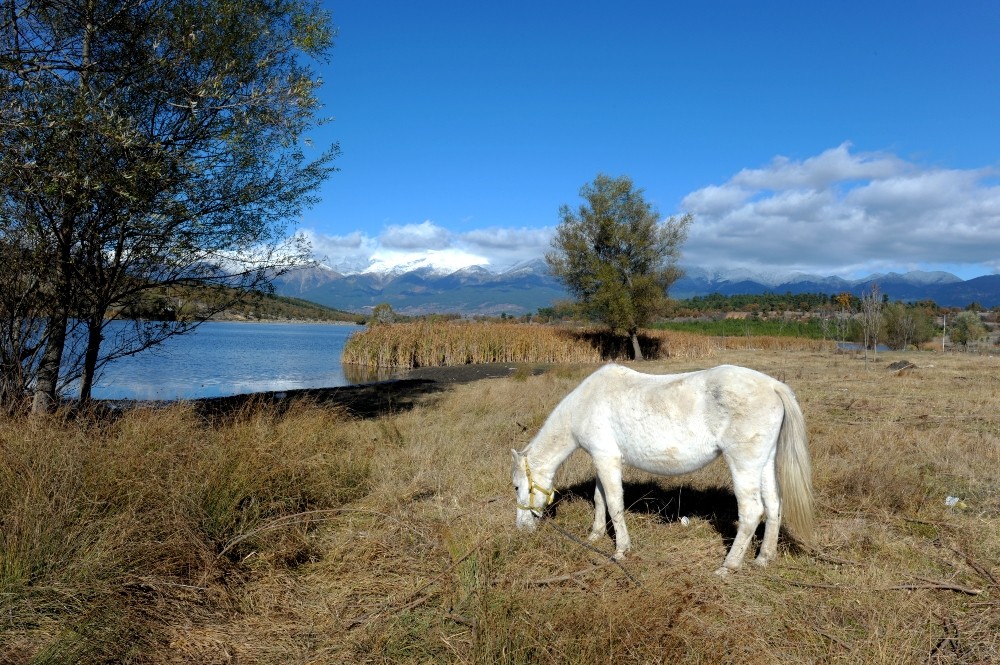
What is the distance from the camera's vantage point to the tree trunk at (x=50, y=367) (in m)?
7.13

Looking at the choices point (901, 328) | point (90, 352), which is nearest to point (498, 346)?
point (90, 352)

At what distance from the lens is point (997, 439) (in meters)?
9.11

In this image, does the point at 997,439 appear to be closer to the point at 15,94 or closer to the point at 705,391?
the point at 705,391

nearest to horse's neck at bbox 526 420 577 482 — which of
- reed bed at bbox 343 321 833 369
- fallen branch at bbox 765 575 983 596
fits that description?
fallen branch at bbox 765 575 983 596

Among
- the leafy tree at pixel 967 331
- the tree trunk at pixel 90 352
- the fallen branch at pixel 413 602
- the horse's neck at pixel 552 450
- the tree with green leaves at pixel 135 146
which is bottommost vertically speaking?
the leafy tree at pixel 967 331

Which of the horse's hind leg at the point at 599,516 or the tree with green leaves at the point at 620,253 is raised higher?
the tree with green leaves at the point at 620,253

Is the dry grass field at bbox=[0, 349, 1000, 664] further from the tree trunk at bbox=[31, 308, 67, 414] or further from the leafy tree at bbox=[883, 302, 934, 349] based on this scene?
the leafy tree at bbox=[883, 302, 934, 349]

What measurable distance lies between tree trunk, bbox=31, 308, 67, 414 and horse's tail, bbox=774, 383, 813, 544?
323 inches

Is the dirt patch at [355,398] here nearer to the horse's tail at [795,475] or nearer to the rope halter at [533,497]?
the rope halter at [533,497]

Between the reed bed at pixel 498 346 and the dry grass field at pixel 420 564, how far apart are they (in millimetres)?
24763

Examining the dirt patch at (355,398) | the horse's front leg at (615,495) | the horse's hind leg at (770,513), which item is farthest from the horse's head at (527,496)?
the dirt patch at (355,398)

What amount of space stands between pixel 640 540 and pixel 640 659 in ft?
7.68

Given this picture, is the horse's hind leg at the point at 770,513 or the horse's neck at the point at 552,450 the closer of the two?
the horse's hind leg at the point at 770,513

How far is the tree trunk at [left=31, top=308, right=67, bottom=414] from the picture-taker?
7.13 meters
